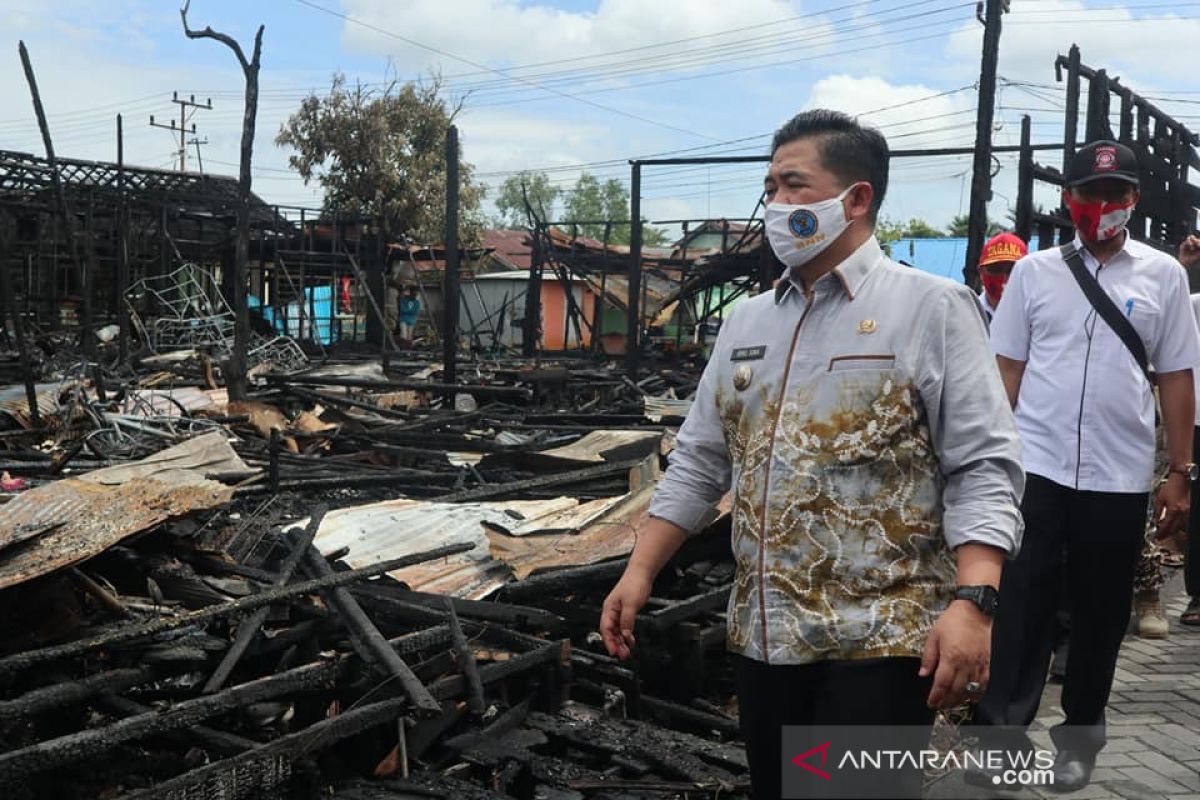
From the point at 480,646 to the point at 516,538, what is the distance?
139 centimetres

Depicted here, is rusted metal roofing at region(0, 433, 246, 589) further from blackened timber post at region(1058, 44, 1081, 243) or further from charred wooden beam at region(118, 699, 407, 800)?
blackened timber post at region(1058, 44, 1081, 243)

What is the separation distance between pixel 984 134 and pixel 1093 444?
853cm

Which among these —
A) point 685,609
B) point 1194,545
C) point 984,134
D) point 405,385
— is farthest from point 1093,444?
point 405,385

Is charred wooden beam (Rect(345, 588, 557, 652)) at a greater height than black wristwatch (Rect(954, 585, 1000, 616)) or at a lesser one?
lesser

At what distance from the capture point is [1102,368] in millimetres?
4184

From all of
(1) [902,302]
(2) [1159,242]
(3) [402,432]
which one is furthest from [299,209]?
(1) [902,302]

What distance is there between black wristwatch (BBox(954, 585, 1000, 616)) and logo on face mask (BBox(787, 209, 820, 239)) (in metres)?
0.81

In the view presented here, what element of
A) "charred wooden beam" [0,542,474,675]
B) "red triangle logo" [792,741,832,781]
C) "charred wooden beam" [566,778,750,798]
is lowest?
"charred wooden beam" [566,778,750,798]

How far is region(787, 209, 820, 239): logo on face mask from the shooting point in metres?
2.48

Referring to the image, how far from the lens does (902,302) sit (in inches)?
95.0

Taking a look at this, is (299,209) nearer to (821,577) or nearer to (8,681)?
(8,681)

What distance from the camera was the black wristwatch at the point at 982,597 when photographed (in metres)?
2.22

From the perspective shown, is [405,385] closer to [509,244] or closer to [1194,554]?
[1194,554]

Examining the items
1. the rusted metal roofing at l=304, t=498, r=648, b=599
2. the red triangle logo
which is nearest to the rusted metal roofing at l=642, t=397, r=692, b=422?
the rusted metal roofing at l=304, t=498, r=648, b=599
